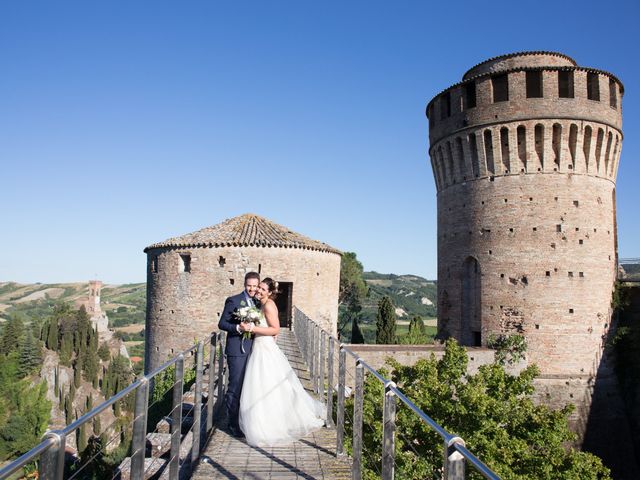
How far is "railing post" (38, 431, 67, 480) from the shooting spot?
2184 millimetres

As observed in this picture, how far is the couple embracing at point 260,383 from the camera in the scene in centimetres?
561

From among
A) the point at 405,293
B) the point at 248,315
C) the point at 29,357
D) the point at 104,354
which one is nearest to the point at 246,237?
the point at 248,315

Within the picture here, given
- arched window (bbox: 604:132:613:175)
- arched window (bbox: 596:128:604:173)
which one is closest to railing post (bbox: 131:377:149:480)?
arched window (bbox: 596:128:604:173)

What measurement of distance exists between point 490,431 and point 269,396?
376 inches

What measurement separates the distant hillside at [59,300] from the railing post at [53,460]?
151587 mm

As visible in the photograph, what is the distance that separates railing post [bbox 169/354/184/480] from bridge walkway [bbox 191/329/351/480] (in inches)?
8.7

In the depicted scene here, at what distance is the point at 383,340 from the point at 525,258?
468 inches

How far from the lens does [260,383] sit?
5.78 meters

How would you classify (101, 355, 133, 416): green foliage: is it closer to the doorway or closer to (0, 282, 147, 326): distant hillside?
the doorway

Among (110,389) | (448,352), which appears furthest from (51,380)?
(448,352)

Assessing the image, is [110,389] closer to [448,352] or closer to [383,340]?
[383,340]

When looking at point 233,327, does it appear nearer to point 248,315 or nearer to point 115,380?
point 248,315

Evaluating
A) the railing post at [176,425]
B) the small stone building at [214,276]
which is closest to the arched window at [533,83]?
the small stone building at [214,276]

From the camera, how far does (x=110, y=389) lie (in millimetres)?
56625
